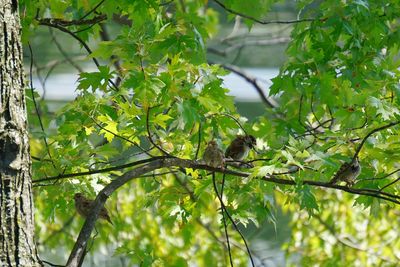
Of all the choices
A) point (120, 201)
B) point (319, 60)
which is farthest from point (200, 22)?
point (120, 201)

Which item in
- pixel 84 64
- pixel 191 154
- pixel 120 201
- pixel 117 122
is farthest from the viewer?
pixel 84 64

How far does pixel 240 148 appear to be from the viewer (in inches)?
147

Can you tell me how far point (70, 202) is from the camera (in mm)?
3693

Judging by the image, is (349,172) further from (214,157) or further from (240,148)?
(240,148)

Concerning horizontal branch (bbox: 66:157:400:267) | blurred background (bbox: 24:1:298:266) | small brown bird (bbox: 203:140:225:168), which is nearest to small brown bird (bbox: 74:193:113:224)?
small brown bird (bbox: 203:140:225:168)

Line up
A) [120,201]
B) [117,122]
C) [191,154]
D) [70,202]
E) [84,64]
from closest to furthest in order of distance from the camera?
[117,122]
[191,154]
[70,202]
[120,201]
[84,64]

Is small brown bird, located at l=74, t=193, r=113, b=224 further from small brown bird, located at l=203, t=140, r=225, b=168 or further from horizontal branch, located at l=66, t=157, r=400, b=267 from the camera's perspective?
horizontal branch, located at l=66, t=157, r=400, b=267

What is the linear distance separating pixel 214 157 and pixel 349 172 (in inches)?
18.2

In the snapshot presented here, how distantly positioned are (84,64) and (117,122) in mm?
6091

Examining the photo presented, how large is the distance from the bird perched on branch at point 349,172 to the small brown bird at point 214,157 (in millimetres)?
390

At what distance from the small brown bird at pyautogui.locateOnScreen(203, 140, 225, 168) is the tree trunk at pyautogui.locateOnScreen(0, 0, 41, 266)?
0.82m

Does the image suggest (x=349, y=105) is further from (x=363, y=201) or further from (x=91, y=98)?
(x=91, y=98)

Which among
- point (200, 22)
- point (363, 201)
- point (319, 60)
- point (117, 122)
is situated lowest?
point (363, 201)

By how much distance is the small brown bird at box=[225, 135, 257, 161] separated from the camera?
3.67 m
